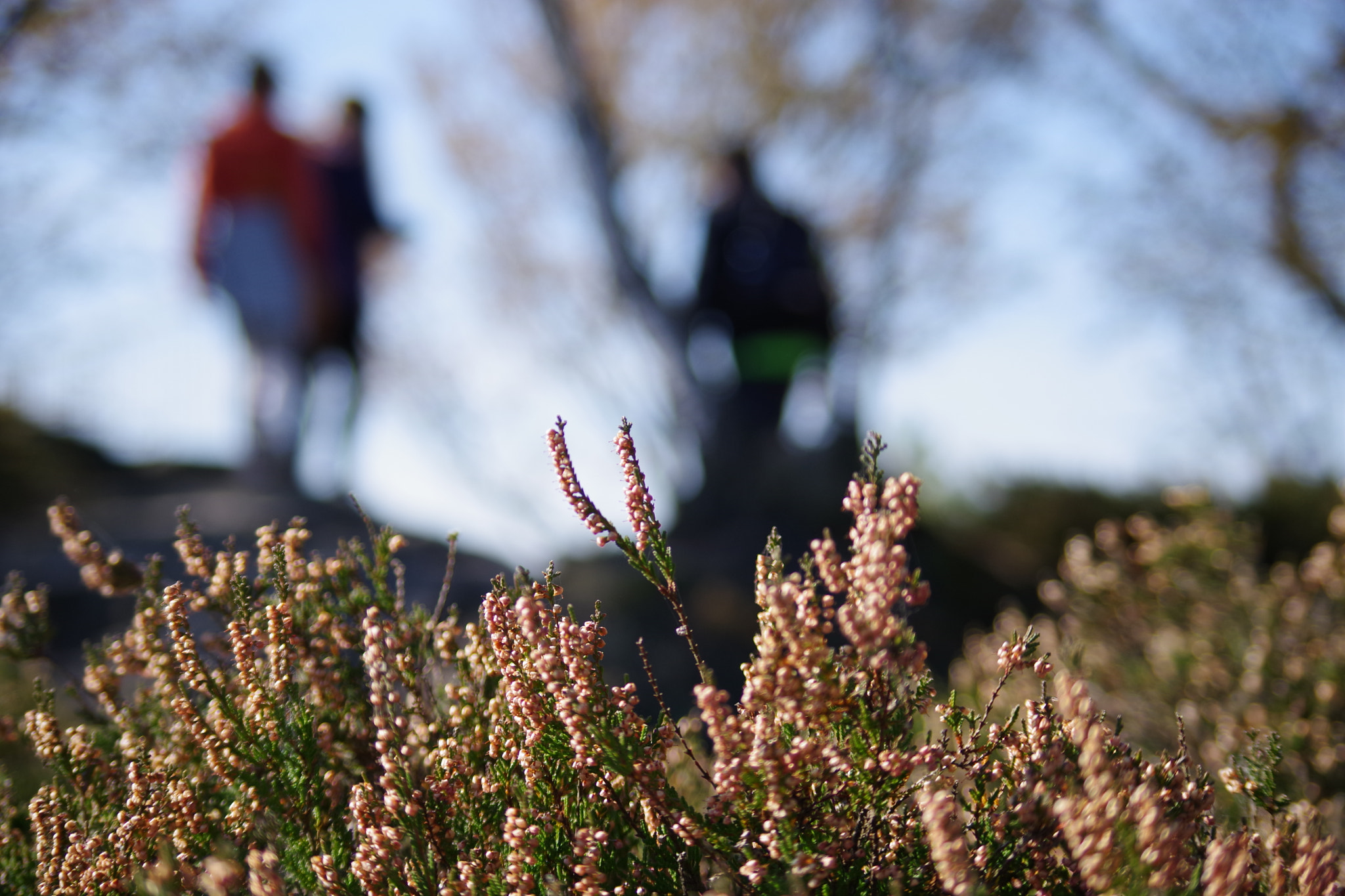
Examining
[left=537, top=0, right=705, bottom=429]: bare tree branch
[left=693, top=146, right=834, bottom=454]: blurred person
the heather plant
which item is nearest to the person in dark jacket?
[left=537, top=0, right=705, bottom=429]: bare tree branch

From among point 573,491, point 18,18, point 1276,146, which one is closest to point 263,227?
point 18,18

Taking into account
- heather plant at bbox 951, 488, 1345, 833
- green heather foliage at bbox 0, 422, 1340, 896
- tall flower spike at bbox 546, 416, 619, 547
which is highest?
tall flower spike at bbox 546, 416, 619, 547

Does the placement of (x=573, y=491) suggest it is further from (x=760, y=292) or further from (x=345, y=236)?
(x=760, y=292)

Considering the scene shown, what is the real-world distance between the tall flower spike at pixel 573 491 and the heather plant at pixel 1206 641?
2.06m

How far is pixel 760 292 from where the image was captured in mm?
7543

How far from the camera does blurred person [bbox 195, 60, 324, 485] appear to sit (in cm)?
616

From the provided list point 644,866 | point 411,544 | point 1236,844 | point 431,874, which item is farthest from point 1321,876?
point 411,544

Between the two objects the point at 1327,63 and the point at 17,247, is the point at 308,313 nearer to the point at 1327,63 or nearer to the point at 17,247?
the point at 17,247

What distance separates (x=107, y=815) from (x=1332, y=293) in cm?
1059

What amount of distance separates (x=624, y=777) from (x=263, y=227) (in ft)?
18.3

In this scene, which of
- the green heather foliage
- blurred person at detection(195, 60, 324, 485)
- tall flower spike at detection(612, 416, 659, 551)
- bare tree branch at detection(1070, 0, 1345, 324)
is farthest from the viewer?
bare tree branch at detection(1070, 0, 1345, 324)

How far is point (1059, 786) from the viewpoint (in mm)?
1572

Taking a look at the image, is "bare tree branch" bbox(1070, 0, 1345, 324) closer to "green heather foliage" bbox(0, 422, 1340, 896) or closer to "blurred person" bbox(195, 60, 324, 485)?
"blurred person" bbox(195, 60, 324, 485)

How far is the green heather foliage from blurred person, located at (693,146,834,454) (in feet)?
19.3
